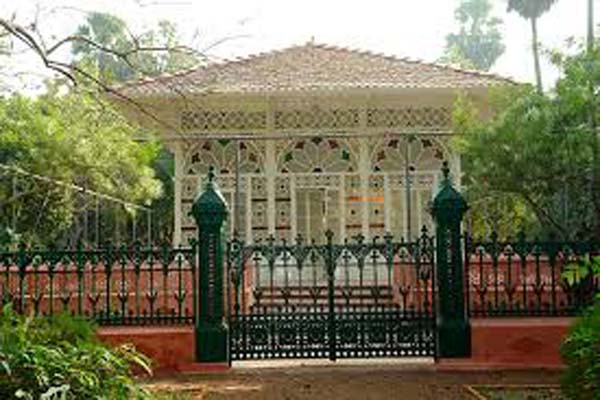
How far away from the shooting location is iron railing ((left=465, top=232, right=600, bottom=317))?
26.5ft

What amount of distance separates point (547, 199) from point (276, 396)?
630cm

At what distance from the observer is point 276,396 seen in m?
6.66

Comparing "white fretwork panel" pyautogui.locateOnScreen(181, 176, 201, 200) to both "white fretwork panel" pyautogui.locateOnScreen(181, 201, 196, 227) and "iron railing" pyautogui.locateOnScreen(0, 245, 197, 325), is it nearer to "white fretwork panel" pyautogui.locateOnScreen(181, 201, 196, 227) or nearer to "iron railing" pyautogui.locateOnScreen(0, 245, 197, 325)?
"white fretwork panel" pyautogui.locateOnScreen(181, 201, 196, 227)

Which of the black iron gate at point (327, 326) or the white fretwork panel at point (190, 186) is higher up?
the white fretwork panel at point (190, 186)

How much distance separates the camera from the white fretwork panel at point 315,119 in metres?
16.2

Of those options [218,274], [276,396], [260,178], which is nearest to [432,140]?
[260,178]

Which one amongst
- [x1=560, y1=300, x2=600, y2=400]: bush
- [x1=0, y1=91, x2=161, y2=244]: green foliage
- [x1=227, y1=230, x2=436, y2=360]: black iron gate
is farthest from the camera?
[x1=0, y1=91, x2=161, y2=244]: green foliage

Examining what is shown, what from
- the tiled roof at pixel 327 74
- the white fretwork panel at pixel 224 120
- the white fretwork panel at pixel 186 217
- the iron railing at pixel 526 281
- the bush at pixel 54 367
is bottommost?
the bush at pixel 54 367

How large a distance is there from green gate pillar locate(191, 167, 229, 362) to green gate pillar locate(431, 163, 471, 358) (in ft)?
8.41

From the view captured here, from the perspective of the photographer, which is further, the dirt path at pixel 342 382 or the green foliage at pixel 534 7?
the green foliage at pixel 534 7

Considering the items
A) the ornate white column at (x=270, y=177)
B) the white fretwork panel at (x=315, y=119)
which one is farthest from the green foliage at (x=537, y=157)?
the ornate white column at (x=270, y=177)

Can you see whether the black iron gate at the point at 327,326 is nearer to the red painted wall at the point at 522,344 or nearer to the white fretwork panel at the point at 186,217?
the red painted wall at the point at 522,344

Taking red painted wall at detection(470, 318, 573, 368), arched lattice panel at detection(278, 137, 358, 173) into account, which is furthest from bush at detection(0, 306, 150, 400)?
arched lattice panel at detection(278, 137, 358, 173)

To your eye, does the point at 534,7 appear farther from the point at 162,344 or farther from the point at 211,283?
the point at 162,344
